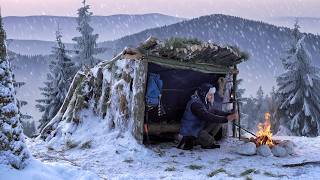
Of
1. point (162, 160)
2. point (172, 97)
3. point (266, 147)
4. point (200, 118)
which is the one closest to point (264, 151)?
point (266, 147)

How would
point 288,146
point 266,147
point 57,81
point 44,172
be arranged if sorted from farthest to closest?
→ point 57,81 < point 288,146 < point 266,147 < point 44,172

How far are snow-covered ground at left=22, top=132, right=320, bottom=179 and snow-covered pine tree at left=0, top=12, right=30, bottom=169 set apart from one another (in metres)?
1.66

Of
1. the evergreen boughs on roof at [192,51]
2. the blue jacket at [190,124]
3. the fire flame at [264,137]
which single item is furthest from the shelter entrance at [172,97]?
the fire flame at [264,137]

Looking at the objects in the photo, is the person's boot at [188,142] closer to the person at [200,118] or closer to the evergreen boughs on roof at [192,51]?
the person at [200,118]

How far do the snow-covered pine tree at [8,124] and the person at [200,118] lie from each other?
16.0ft

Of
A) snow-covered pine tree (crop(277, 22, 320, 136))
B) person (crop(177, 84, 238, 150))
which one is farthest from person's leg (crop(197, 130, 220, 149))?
snow-covered pine tree (crop(277, 22, 320, 136))

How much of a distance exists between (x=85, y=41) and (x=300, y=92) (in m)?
15.8

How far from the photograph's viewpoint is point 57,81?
30.4 m

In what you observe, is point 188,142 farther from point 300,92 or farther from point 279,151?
Answer: point 300,92

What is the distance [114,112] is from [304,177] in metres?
4.86

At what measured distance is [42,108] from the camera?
31734 millimetres

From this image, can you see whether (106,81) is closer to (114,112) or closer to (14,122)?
(114,112)

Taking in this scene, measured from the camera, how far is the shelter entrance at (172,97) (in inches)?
509

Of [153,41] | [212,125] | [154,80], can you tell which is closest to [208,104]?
[212,125]
